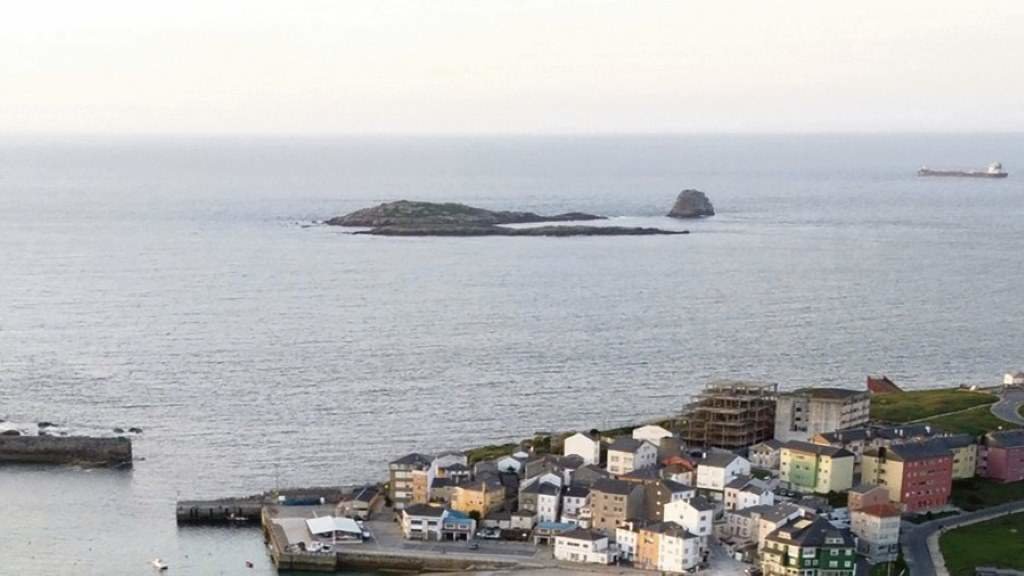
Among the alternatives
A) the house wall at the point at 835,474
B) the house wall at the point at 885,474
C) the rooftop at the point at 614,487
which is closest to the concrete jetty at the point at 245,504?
the rooftop at the point at 614,487

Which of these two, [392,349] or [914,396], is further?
[392,349]

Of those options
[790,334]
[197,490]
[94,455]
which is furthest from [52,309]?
[790,334]

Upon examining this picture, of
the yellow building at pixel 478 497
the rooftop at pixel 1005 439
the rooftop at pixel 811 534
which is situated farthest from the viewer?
the rooftop at pixel 1005 439

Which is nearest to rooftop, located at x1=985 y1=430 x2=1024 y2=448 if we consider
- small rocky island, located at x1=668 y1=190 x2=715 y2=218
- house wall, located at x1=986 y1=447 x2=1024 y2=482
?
house wall, located at x1=986 y1=447 x2=1024 y2=482

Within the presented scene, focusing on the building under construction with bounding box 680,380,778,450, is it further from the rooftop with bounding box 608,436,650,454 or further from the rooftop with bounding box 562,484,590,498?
the rooftop with bounding box 562,484,590,498

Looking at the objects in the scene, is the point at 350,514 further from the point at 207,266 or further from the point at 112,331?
the point at 207,266

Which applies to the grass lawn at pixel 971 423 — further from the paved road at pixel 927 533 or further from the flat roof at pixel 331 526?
the flat roof at pixel 331 526
